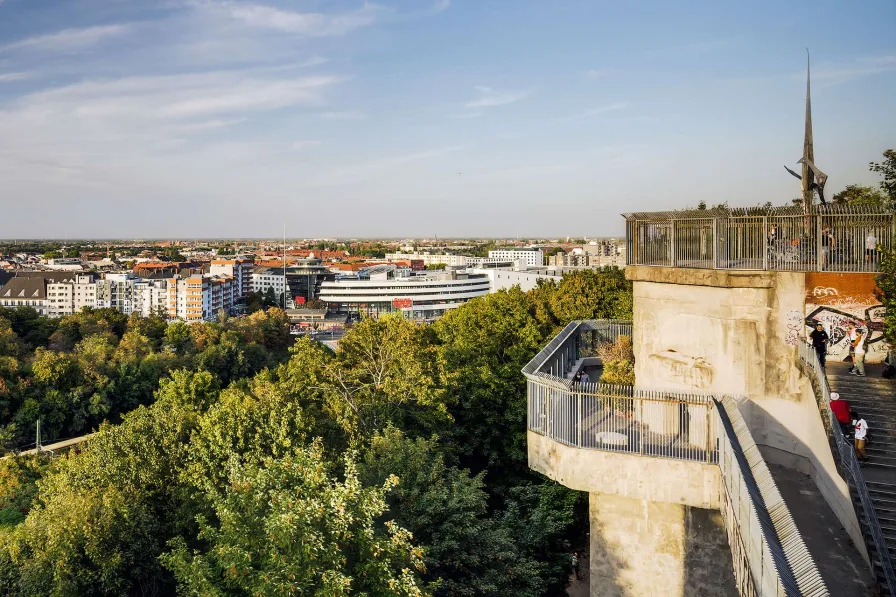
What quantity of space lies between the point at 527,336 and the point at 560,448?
66.7 feet

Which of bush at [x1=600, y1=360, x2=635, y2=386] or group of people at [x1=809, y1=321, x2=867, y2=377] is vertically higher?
group of people at [x1=809, y1=321, x2=867, y2=377]

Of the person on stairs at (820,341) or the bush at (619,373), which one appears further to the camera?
the bush at (619,373)

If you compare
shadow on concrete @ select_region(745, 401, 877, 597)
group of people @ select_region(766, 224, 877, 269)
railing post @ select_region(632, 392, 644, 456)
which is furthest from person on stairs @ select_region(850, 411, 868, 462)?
railing post @ select_region(632, 392, 644, 456)

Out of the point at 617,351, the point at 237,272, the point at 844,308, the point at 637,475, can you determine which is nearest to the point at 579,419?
the point at 637,475

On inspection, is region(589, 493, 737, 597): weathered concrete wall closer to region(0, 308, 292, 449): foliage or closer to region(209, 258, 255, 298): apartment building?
region(0, 308, 292, 449): foliage

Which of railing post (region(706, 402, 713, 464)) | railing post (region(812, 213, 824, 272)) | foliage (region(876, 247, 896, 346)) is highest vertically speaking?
railing post (region(812, 213, 824, 272))

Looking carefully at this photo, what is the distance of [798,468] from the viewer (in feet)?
37.9

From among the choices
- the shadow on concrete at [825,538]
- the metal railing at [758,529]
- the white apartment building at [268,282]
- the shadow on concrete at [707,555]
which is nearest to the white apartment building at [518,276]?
the white apartment building at [268,282]

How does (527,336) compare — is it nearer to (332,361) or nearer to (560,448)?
(332,361)

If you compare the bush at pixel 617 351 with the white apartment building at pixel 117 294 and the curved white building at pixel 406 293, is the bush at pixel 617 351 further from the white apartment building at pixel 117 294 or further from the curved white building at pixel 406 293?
the curved white building at pixel 406 293

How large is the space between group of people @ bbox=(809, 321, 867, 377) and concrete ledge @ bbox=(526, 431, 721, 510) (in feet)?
10.1

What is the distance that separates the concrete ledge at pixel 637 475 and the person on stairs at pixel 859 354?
442 cm

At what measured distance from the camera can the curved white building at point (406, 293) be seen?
493 ft

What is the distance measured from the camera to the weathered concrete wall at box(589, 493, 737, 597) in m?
11.6
